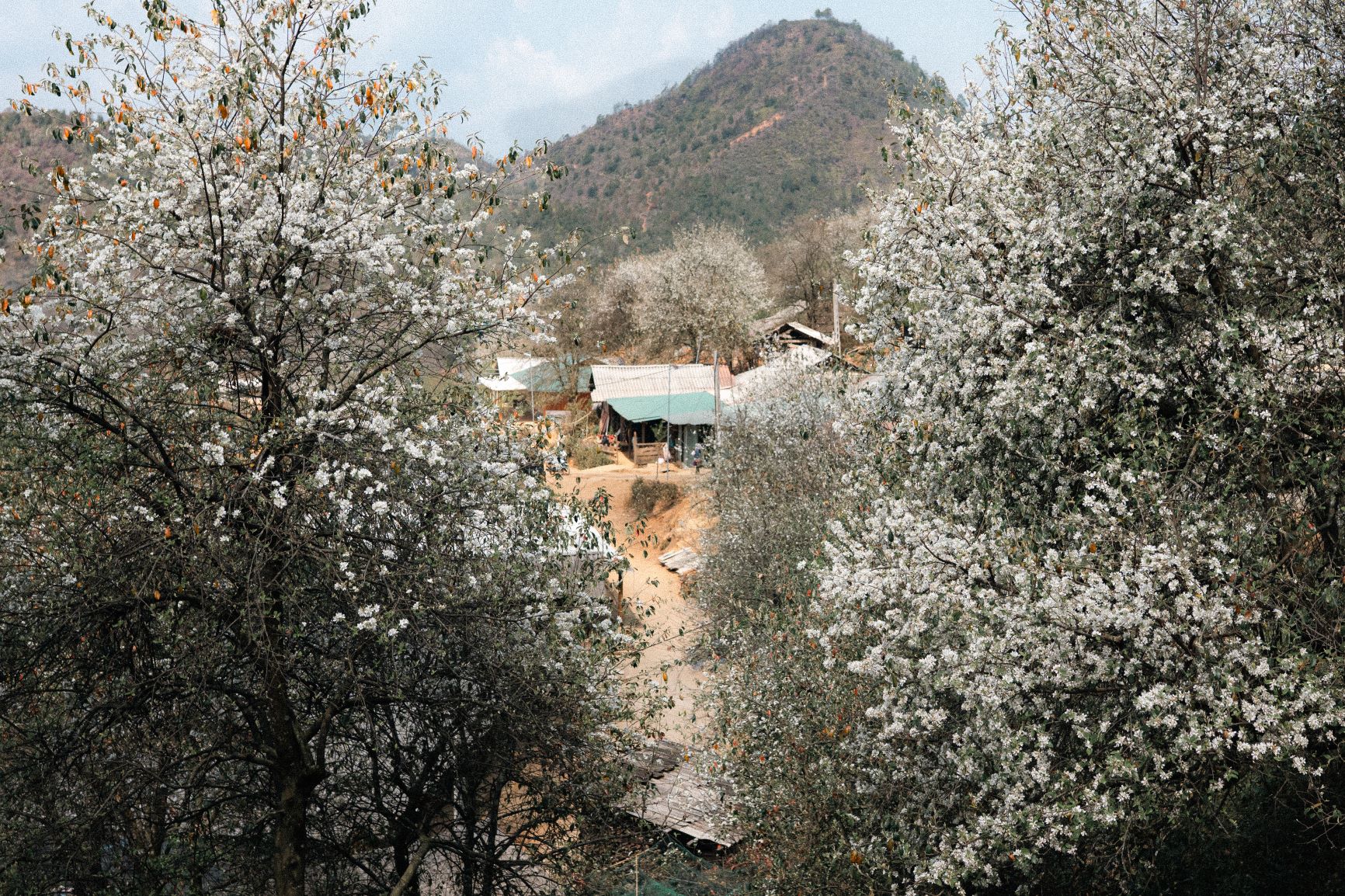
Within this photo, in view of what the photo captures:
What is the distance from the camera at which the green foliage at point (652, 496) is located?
33.3m

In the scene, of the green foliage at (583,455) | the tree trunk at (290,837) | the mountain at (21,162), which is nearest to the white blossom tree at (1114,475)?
the tree trunk at (290,837)

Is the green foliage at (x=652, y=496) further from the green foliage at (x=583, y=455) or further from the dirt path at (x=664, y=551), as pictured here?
the green foliage at (x=583, y=455)

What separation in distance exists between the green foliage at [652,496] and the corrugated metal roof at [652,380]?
21.4 feet

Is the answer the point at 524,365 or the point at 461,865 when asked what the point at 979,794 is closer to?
the point at 461,865

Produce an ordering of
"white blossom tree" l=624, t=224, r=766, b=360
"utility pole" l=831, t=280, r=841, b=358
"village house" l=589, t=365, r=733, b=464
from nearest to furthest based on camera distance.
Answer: "utility pole" l=831, t=280, r=841, b=358, "village house" l=589, t=365, r=733, b=464, "white blossom tree" l=624, t=224, r=766, b=360

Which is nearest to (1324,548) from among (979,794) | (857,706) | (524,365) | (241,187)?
(979,794)

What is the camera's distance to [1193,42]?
7.72 meters

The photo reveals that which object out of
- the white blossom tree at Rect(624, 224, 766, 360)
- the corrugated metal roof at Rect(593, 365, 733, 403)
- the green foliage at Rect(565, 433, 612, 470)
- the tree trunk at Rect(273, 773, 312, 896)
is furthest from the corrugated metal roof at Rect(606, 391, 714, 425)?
the tree trunk at Rect(273, 773, 312, 896)

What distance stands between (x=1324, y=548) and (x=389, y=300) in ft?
24.4

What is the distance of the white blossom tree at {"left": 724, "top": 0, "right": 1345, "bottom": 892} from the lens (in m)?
6.25

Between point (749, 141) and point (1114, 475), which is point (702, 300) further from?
point (749, 141)

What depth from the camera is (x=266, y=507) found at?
701 cm

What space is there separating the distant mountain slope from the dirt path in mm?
56968

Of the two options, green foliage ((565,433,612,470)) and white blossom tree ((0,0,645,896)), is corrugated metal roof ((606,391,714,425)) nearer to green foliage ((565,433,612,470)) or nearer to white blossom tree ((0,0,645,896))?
green foliage ((565,433,612,470))
